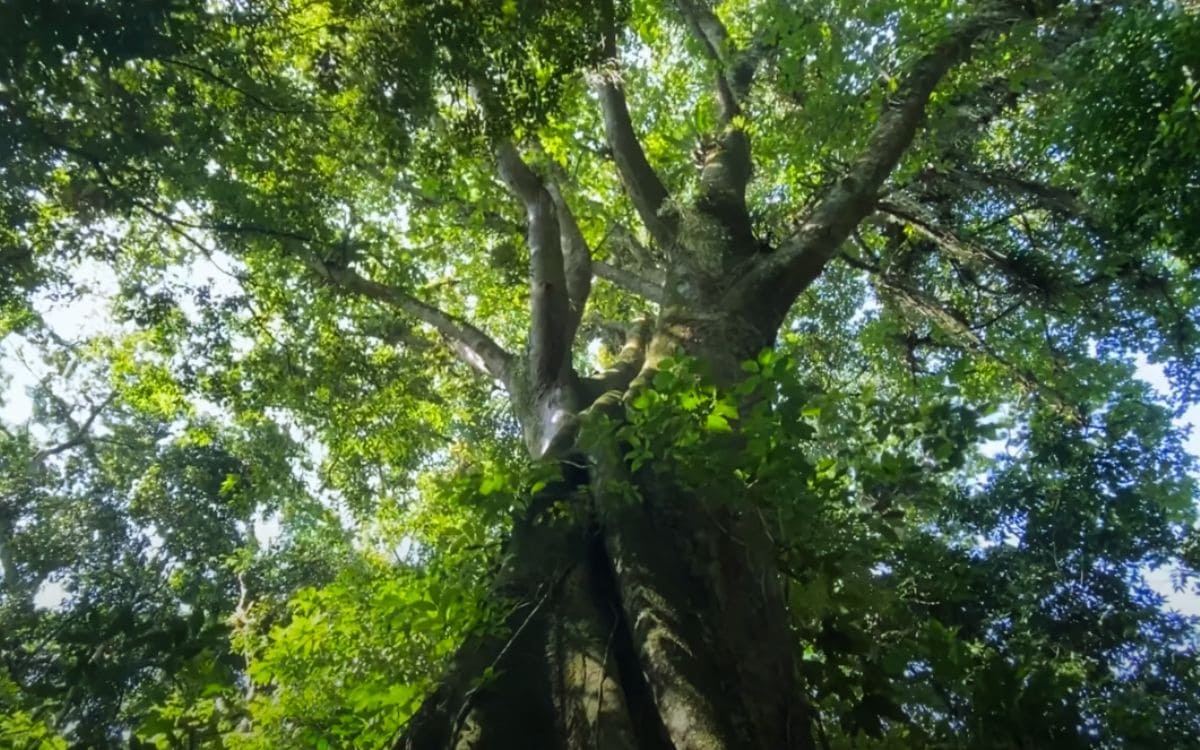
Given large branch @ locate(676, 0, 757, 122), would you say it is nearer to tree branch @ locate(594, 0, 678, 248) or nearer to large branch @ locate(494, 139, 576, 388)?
tree branch @ locate(594, 0, 678, 248)

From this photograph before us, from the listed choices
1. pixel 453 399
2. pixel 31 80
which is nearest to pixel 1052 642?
pixel 453 399

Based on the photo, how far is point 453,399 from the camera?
10.0 m

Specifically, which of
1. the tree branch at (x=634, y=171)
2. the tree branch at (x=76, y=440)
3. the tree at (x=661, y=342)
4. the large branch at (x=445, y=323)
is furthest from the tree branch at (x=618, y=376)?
the tree branch at (x=76, y=440)

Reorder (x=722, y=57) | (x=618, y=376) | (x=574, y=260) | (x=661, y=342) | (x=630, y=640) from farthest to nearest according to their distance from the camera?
(x=722, y=57) → (x=574, y=260) → (x=618, y=376) → (x=661, y=342) → (x=630, y=640)

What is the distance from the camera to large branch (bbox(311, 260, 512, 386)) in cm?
635

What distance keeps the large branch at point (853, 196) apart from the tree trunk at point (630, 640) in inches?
74.7

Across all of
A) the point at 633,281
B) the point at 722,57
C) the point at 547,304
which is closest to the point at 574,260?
the point at 547,304

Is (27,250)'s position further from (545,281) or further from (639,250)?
(639,250)

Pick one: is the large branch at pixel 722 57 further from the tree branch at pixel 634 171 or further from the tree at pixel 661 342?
the tree branch at pixel 634 171

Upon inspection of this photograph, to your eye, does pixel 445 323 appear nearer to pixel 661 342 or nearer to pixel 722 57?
pixel 661 342

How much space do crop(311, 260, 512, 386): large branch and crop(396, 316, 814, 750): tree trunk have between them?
2.73 m

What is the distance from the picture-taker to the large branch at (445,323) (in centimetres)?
635

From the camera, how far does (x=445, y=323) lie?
271 inches

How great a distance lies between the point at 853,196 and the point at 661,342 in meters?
1.75
